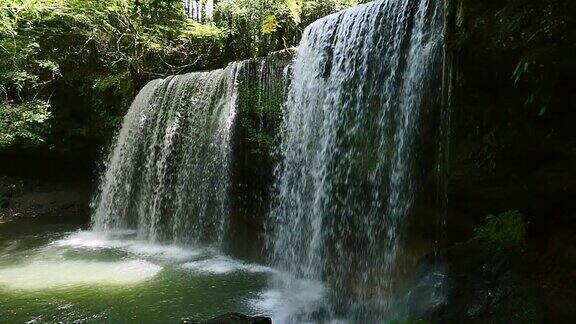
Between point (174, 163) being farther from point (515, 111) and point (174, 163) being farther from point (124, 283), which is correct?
point (515, 111)

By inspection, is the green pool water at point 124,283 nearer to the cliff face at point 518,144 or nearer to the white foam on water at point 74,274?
the white foam on water at point 74,274

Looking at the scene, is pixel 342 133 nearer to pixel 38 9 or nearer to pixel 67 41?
pixel 38 9

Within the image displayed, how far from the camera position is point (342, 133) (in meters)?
6.34

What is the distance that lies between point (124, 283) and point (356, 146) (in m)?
3.97

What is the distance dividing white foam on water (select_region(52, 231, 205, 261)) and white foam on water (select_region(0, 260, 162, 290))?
25.3 inches

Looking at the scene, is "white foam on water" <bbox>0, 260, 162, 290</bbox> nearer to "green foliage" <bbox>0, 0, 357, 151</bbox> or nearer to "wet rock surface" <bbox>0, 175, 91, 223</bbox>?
"green foliage" <bbox>0, 0, 357, 151</bbox>

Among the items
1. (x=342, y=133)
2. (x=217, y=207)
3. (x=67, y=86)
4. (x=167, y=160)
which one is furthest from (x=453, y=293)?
(x=67, y=86)

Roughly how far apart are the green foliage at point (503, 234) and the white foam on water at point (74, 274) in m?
4.90

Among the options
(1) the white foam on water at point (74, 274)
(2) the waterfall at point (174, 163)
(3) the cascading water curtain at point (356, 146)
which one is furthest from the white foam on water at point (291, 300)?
(2) the waterfall at point (174, 163)

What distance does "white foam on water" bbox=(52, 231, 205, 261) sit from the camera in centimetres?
805

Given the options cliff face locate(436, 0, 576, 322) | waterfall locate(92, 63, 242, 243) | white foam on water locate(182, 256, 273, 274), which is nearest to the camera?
cliff face locate(436, 0, 576, 322)

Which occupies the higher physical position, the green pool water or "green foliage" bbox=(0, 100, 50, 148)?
"green foliage" bbox=(0, 100, 50, 148)

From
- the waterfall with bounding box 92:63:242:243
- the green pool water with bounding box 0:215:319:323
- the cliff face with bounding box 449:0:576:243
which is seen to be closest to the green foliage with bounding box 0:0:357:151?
the waterfall with bounding box 92:63:242:243

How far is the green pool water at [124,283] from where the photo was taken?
5.31 meters
